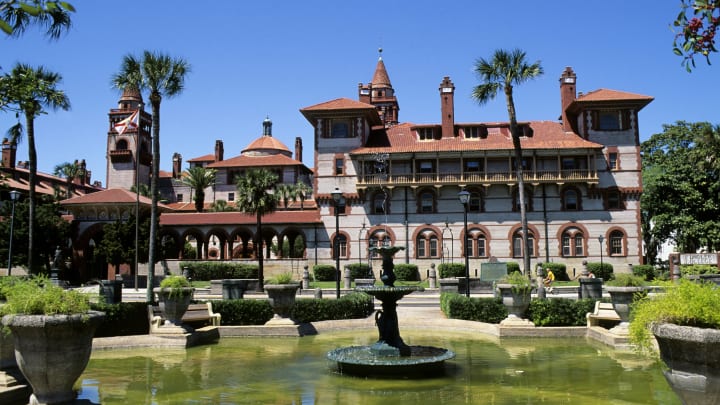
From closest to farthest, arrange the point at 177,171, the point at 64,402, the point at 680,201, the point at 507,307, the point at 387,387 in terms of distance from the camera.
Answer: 1. the point at 64,402
2. the point at 387,387
3. the point at 507,307
4. the point at 680,201
5. the point at 177,171

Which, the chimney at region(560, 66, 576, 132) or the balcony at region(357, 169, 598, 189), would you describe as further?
the chimney at region(560, 66, 576, 132)

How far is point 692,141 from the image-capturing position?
184 ft

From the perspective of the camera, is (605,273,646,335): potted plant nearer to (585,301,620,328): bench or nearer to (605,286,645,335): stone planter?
(605,286,645,335): stone planter

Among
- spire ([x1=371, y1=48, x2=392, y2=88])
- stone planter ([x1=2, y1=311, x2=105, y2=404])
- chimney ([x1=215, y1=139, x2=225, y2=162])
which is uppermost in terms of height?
spire ([x1=371, y1=48, x2=392, y2=88])

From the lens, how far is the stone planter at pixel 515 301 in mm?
18047

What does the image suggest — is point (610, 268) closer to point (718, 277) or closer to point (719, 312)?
Result: point (718, 277)

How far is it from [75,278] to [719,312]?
2208 inches

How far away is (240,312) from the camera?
1964cm

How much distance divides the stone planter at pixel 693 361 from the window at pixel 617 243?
4401 centimetres

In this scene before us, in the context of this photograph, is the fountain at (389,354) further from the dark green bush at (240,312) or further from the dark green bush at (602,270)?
the dark green bush at (602,270)

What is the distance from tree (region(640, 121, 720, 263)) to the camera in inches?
1847

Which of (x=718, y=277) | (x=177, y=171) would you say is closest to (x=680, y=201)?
(x=718, y=277)

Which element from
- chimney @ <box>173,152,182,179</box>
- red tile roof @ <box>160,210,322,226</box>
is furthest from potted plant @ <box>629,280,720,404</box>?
chimney @ <box>173,152,182,179</box>

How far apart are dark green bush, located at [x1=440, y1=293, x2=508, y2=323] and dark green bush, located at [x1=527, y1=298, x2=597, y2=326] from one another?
4.95 feet
